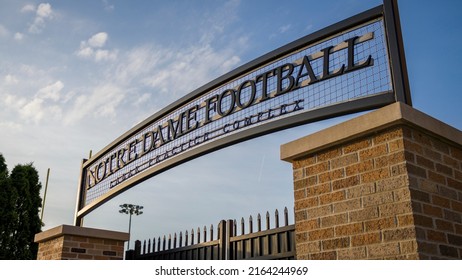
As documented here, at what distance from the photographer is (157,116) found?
619 centimetres

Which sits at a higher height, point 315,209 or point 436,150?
point 436,150

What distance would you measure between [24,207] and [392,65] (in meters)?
17.9

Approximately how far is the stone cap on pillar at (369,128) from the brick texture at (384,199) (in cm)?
5

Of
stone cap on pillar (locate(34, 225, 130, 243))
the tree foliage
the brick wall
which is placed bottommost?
the brick wall

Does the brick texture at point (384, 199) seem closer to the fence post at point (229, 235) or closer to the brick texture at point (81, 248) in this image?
the fence post at point (229, 235)

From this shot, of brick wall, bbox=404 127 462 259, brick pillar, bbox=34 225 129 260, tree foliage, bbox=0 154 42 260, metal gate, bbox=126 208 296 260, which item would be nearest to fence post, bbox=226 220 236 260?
metal gate, bbox=126 208 296 260

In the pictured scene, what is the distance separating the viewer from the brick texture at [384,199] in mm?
2924

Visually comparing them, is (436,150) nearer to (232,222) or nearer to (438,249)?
(438,249)

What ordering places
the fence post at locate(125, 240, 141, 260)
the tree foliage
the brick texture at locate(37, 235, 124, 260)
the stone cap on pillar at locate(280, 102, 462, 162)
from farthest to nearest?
the tree foliage, the fence post at locate(125, 240, 141, 260), the brick texture at locate(37, 235, 124, 260), the stone cap on pillar at locate(280, 102, 462, 162)

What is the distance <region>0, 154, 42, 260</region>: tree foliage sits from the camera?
17516mm

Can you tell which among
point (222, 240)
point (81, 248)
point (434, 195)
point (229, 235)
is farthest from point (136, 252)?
point (434, 195)

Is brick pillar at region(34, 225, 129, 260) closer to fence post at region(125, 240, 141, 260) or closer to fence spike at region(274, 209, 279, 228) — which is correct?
fence post at region(125, 240, 141, 260)

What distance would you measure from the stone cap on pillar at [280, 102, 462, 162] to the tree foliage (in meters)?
16.2
